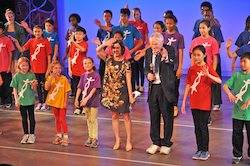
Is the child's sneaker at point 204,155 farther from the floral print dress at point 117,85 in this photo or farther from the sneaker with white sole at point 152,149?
the floral print dress at point 117,85

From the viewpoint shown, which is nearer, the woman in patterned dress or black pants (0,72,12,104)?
the woman in patterned dress

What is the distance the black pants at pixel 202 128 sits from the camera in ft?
12.0

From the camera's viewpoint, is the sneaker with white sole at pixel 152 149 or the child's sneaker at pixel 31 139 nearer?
the sneaker with white sole at pixel 152 149

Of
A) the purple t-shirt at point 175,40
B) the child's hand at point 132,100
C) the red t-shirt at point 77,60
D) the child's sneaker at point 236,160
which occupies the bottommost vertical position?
the child's sneaker at point 236,160

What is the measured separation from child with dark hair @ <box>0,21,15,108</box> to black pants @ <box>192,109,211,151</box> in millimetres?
4003

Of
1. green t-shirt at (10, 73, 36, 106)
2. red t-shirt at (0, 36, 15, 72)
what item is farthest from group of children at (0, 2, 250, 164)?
red t-shirt at (0, 36, 15, 72)

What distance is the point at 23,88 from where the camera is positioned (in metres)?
4.35

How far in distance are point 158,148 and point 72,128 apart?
156 centimetres

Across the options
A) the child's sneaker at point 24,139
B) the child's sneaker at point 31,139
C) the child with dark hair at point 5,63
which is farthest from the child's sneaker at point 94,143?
the child with dark hair at point 5,63

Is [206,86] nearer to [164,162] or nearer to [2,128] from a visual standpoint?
[164,162]

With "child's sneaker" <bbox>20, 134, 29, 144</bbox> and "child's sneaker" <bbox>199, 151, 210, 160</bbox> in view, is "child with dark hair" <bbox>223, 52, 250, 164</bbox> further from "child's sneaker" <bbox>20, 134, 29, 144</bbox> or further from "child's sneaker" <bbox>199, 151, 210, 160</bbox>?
"child's sneaker" <bbox>20, 134, 29, 144</bbox>

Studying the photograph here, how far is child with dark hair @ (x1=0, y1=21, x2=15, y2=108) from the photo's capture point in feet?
20.3

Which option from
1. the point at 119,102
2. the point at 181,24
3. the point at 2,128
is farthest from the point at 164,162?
the point at 181,24

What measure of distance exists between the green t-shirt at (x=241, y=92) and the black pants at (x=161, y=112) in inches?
28.1
